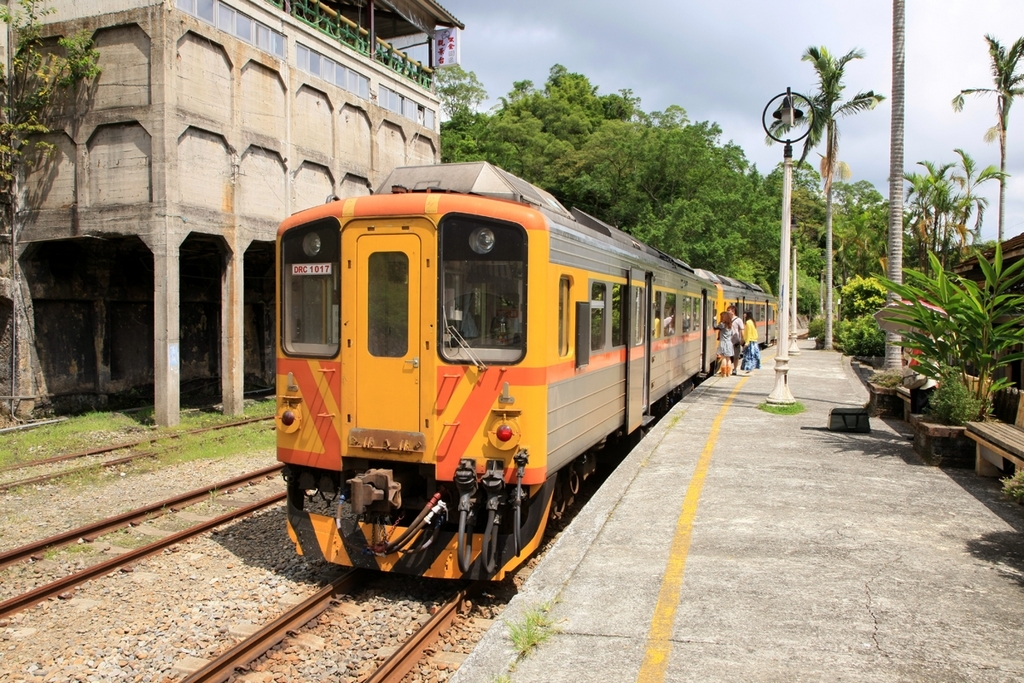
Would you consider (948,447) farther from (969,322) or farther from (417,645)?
(417,645)

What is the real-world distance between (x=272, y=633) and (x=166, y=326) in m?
12.1

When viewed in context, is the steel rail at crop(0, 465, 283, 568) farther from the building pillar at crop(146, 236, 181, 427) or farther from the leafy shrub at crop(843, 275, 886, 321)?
the leafy shrub at crop(843, 275, 886, 321)

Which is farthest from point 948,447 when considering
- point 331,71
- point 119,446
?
point 331,71

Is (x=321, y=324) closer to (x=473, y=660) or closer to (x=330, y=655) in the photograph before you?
(x=330, y=655)

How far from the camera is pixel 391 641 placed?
5480mm

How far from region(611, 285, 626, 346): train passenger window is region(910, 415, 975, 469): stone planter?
3.49 m

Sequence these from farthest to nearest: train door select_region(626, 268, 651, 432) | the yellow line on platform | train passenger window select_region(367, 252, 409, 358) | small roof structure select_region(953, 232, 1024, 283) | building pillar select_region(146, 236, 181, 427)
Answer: building pillar select_region(146, 236, 181, 427) → train door select_region(626, 268, 651, 432) → small roof structure select_region(953, 232, 1024, 283) → train passenger window select_region(367, 252, 409, 358) → the yellow line on platform

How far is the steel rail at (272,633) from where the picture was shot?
15.7ft

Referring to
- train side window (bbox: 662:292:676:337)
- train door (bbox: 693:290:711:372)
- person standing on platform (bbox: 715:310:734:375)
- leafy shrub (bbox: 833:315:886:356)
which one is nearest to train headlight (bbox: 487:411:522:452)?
train side window (bbox: 662:292:676:337)

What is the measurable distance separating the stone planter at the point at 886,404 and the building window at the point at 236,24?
607 inches

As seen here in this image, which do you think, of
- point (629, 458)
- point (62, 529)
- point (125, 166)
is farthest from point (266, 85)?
point (629, 458)

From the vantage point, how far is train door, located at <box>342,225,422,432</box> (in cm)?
597

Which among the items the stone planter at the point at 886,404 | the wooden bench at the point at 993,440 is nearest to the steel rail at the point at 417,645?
the wooden bench at the point at 993,440

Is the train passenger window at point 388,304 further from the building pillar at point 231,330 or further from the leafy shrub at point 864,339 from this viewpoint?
the leafy shrub at point 864,339
